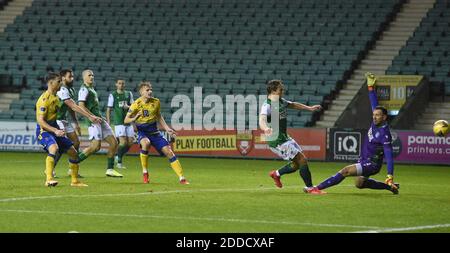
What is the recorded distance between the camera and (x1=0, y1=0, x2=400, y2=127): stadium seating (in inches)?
1503

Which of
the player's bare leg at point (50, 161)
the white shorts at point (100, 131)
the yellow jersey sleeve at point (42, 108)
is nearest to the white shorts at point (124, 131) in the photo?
the white shorts at point (100, 131)

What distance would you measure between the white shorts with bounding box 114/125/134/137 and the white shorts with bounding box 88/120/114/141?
3664 mm

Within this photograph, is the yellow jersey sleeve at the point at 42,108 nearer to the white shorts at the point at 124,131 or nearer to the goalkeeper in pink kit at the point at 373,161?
the goalkeeper in pink kit at the point at 373,161

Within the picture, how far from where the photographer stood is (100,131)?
23109 millimetres

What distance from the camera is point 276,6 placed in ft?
139

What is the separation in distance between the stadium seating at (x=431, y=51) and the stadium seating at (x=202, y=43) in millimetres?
1719

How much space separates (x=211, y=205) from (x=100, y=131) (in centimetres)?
738

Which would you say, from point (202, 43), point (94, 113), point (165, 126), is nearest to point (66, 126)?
point (94, 113)

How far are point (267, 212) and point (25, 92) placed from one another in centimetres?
2633

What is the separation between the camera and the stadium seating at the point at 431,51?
35.8 m

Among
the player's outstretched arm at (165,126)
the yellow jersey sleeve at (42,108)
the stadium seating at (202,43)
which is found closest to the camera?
the yellow jersey sleeve at (42,108)

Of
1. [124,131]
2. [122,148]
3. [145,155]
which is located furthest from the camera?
[124,131]

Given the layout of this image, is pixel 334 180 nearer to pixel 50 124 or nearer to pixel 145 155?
pixel 145 155
